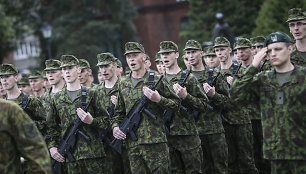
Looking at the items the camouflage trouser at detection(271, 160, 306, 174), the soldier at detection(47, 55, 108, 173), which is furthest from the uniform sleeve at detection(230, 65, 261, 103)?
the soldier at detection(47, 55, 108, 173)

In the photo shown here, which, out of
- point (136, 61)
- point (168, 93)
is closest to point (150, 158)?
A: point (168, 93)

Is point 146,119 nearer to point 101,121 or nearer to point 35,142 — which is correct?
point 101,121

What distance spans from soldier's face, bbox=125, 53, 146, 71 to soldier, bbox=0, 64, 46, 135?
1901 mm

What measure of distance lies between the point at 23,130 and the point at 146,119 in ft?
11.0

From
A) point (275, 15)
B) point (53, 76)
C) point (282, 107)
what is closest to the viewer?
point (282, 107)

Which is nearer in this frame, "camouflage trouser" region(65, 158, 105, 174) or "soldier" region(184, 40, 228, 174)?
"camouflage trouser" region(65, 158, 105, 174)

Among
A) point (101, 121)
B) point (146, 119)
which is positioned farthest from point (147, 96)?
point (101, 121)

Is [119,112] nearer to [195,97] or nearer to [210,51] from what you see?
[195,97]

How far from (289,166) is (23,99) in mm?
4834

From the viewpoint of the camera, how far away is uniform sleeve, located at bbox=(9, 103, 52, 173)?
4.63 m

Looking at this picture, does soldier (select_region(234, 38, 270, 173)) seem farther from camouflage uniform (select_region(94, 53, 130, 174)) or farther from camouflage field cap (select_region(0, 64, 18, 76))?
camouflage field cap (select_region(0, 64, 18, 76))

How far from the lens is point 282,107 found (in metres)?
6.00

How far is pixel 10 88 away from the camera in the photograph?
A: 29.6ft

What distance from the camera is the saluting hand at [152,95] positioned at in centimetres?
756
